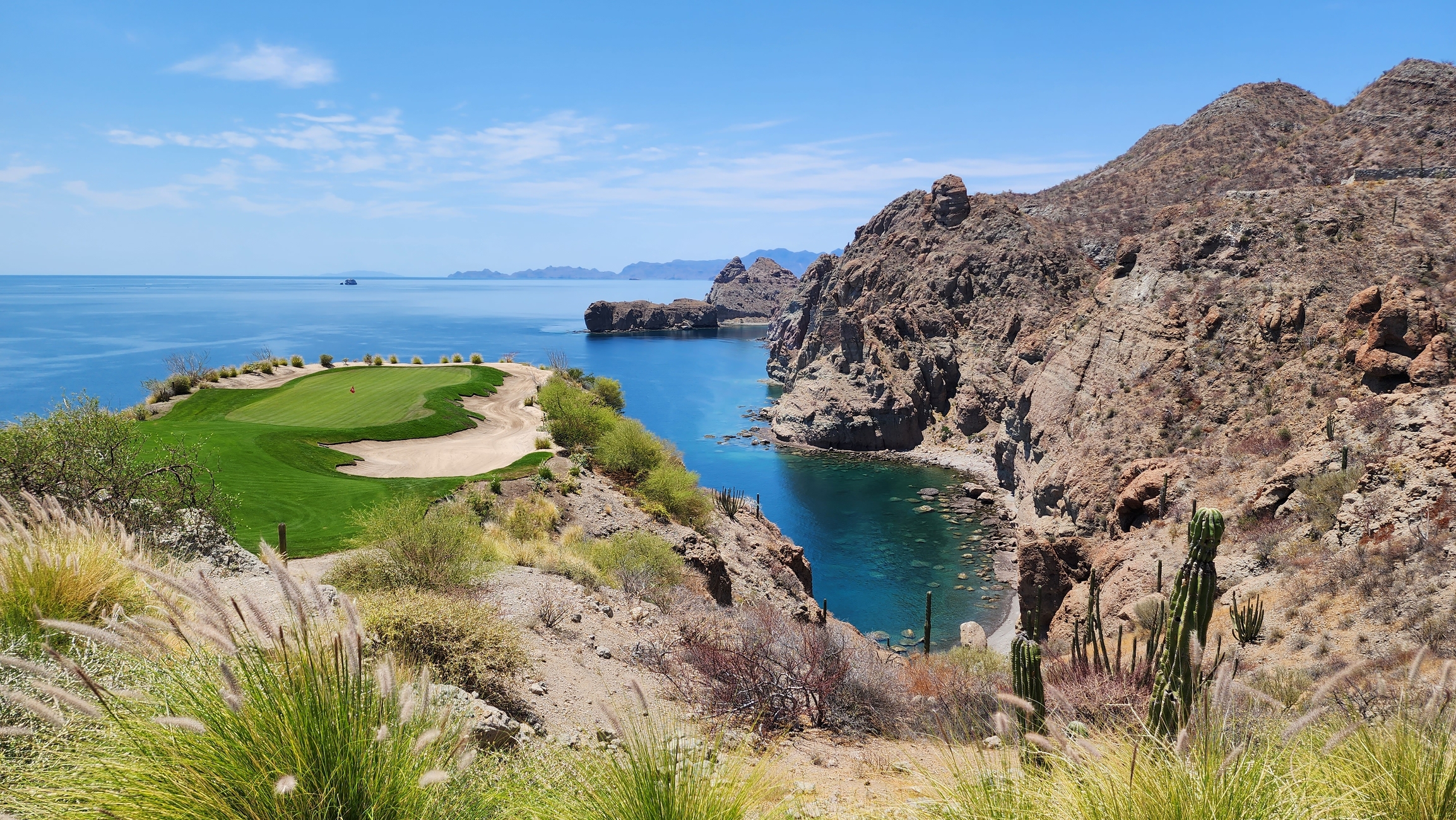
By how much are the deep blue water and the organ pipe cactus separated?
2352 centimetres

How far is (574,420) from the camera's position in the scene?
98.0ft

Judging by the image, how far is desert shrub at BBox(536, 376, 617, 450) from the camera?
2967 centimetres

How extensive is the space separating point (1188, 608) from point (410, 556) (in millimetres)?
11861

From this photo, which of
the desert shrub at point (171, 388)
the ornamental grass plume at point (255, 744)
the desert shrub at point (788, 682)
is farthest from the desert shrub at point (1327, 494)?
the desert shrub at point (171, 388)

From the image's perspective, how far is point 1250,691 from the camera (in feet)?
13.3

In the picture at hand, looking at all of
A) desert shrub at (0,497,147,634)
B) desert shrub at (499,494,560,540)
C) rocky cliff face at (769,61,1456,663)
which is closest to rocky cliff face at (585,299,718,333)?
rocky cliff face at (769,61,1456,663)

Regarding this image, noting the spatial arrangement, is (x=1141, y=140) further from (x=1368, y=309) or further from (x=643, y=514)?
(x=643, y=514)

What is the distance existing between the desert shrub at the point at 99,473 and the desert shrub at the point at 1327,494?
24.2 metres

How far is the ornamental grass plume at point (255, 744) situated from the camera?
3039 mm

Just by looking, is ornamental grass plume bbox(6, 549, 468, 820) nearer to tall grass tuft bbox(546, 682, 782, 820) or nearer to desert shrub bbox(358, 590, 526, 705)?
tall grass tuft bbox(546, 682, 782, 820)

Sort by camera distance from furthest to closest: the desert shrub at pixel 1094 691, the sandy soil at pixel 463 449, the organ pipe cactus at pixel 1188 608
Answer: the sandy soil at pixel 463 449, the desert shrub at pixel 1094 691, the organ pipe cactus at pixel 1188 608

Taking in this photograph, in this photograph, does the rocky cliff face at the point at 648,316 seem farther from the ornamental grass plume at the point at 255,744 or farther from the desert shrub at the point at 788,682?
the ornamental grass plume at the point at 255,744

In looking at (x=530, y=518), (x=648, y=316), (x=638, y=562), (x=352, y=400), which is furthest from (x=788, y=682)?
(x=648, y=316)

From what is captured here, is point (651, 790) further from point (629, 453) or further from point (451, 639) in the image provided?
point (629, 453)
